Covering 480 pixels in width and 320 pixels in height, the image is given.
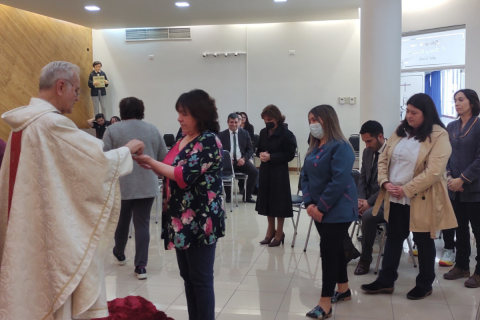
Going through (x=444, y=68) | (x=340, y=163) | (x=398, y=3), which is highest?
(x=398, y=3)

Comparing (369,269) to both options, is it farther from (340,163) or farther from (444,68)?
(444,68)

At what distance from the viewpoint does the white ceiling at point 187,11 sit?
898cm

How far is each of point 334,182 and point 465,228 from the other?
177cm

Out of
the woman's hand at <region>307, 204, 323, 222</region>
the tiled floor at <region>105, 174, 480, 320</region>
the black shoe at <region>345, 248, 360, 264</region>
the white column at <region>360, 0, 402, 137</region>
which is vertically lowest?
the tiled floor at <region>105, 174, 480, 320</region>

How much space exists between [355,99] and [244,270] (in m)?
8.00

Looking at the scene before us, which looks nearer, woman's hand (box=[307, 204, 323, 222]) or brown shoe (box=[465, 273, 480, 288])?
woman's hand (box=[307, 204, 323, 222])

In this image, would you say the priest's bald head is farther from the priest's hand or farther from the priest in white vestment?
the priest's hand

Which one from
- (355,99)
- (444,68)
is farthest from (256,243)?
(355,99)

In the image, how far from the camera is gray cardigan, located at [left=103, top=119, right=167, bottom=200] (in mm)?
4133

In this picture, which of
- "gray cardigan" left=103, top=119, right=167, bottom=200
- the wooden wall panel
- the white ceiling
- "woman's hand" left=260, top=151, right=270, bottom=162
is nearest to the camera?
"gray cardigan" left=103, top=119, right=167, bottom=200

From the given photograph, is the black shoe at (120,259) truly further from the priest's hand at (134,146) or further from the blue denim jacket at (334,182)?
the priest's hand at (134,146)

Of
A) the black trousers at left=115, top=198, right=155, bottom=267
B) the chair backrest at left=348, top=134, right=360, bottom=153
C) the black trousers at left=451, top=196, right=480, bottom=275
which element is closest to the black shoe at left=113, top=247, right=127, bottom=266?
the black trousers at left=115, top=198, right=155, bottom=267

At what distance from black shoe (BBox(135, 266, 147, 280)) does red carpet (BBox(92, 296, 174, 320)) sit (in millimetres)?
581

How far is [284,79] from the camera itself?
11.8 metres
